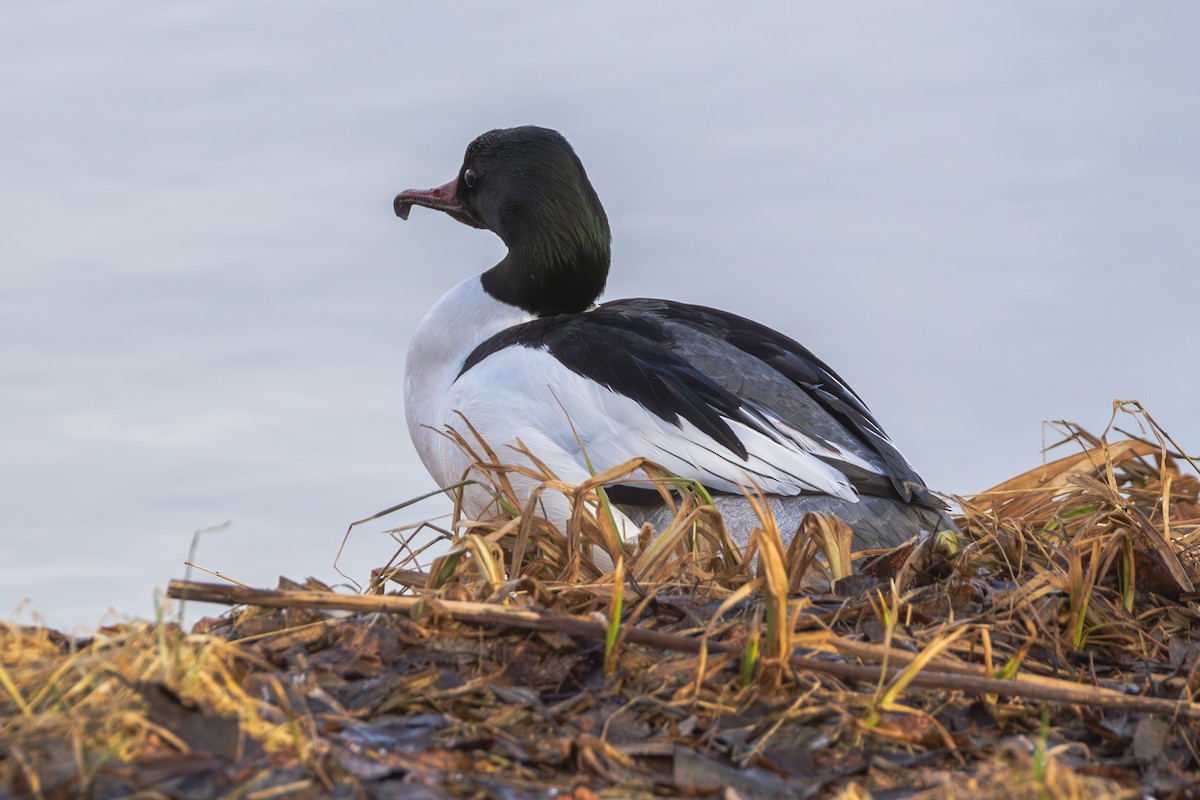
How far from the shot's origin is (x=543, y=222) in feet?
19.4

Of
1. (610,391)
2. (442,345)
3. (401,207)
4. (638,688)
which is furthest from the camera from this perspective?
(401,207)

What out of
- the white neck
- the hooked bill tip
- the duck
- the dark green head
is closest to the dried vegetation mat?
the duck

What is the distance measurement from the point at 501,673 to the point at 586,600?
1.95ft

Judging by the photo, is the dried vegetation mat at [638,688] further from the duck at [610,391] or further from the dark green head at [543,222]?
the dark green head at [543,222]

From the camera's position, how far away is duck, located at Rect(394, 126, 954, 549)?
14.9 ft

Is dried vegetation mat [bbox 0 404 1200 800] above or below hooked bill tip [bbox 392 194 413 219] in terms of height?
below

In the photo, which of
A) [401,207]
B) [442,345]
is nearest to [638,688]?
[442,345]

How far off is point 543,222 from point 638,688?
149 inches

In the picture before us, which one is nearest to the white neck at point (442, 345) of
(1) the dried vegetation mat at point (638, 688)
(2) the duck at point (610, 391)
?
(2) the duck at point (610, 391)

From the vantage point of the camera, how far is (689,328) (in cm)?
524

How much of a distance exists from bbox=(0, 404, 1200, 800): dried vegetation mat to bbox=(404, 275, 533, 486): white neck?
257 centimetres

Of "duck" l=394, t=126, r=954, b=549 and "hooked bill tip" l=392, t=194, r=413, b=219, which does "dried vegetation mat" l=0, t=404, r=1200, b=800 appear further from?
"hooked bill tip" l=392, t=194, r=413, b=219

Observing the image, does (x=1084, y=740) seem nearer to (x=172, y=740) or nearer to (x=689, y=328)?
(x=172, y=740)

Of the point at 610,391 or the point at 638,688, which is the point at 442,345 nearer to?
the point at 610,391
